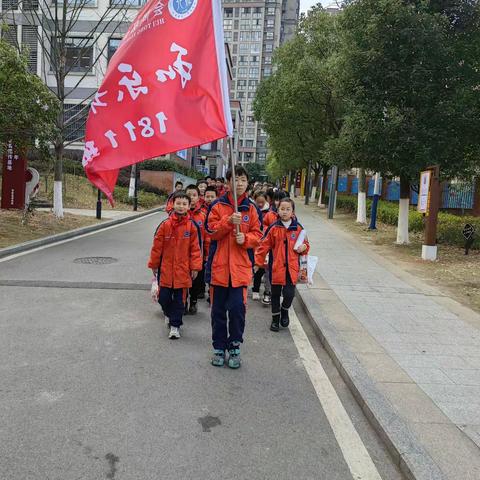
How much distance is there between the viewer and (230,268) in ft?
14.9

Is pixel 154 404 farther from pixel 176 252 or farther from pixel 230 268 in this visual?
pixel 176 252

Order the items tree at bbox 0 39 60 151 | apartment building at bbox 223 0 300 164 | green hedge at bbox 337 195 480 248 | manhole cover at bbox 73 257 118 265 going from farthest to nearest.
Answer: apartment building at bbox 223 0 300 164, green hedge at bbox 337 195 480 248, tree at bbox 0 39 60 151, manhole cover at bbox 73 257 118 265

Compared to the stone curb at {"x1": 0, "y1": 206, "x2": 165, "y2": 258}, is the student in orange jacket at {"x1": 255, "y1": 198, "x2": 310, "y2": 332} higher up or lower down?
higher up

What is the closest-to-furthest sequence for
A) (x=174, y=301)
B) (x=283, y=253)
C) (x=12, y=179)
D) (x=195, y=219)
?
(x=174, y=301), (x=283, y=253), (x=195, y=219), (x=12, y=179)

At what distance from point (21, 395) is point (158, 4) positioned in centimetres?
345

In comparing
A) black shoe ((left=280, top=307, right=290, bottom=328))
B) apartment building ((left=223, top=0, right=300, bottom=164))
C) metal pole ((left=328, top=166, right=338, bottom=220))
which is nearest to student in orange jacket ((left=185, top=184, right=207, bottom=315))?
black shoe ((left=280, top=307, right=290, bottom=328))

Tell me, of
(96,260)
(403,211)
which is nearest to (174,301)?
(96,260)

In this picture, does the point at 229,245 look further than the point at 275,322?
No

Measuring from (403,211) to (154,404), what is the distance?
1121 centimetres

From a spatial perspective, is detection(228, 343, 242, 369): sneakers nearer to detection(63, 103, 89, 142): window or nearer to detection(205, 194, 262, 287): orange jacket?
detection(205, 194, 262, 287): orange jacket

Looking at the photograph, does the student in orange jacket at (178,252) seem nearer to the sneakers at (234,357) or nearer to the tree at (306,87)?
the sneakers at (234,357)

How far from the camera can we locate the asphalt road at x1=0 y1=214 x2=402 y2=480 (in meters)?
3.00

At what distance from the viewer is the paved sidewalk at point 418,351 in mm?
3365

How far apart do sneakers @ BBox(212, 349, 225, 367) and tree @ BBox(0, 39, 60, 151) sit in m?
8.17
